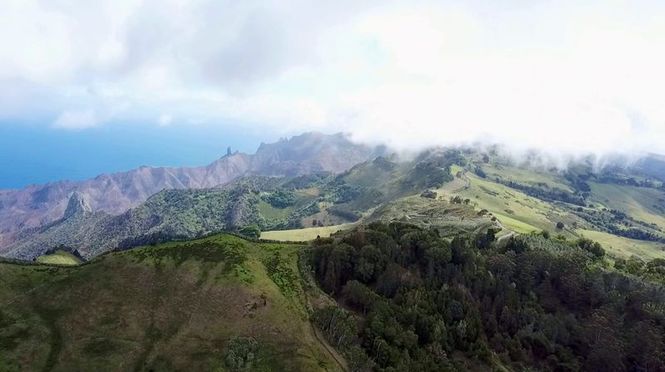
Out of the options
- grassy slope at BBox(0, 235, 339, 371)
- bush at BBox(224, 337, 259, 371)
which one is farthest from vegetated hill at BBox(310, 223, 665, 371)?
bush at BBox(224, 337, 259, 371)

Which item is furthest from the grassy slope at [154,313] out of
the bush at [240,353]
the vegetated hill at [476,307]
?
the vegetated hill at [476,307]

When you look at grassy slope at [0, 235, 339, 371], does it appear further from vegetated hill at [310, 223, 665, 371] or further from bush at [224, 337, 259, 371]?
vegetated hill at [310, 223, 665, 371]

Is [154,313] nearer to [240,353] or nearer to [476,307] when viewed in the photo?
[240,353]

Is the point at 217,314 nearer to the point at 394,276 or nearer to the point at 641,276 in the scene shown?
the point at 394,276

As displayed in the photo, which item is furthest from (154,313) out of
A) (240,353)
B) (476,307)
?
(476,307)

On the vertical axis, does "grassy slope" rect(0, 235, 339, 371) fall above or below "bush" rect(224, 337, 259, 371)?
above

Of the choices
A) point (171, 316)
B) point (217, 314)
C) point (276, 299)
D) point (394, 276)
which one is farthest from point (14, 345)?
point (394, 276)
